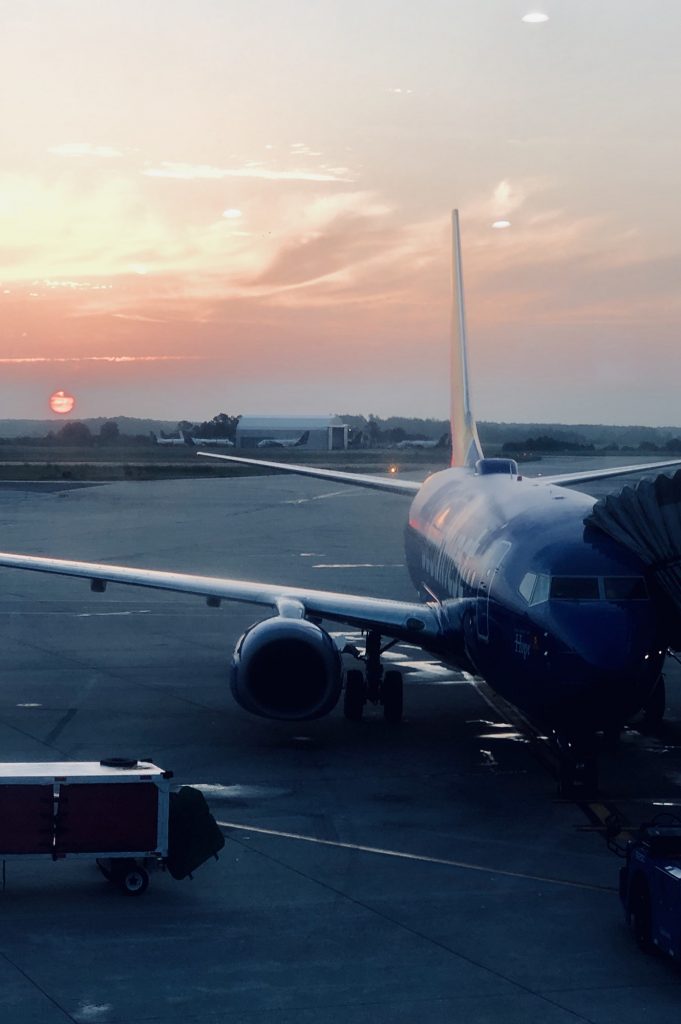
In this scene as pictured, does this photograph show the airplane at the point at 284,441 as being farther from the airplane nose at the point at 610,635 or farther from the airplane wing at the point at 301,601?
the airplane nose at the point at 610,635

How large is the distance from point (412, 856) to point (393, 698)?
711 cm

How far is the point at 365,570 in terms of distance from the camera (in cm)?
4262

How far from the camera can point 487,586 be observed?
60.8 feet

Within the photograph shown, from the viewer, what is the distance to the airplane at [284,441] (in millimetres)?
179375

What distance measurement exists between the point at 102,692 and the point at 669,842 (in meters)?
13.5

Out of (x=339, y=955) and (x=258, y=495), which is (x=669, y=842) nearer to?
(x=339, y=955)

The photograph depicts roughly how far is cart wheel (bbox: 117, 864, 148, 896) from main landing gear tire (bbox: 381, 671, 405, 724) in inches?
346

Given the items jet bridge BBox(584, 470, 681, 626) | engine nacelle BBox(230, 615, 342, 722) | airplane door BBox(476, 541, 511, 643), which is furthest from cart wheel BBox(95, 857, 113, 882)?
jet bridge BBox(584, 470, 681, 626)


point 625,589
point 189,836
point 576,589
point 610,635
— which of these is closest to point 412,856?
point 189,836

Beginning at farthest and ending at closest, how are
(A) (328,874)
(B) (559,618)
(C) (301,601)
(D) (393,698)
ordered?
(D) (393,698) → (C) (301,601) → (B) (559,618) → (A) (328,874)

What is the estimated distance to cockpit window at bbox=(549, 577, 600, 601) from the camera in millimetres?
16328

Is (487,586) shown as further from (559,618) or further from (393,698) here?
(393,698)

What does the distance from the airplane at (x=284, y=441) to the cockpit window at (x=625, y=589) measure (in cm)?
16148

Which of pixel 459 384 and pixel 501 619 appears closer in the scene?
pixel 501 619
